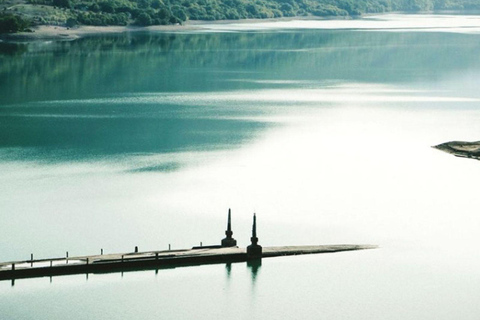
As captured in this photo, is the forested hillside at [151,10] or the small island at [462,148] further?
the forested hillside at [151,10]

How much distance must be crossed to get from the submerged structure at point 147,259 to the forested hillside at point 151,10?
2570 inches

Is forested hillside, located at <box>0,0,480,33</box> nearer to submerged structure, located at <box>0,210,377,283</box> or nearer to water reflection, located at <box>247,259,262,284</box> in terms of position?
submerged structure, located at <box>0,210,377,283</box>

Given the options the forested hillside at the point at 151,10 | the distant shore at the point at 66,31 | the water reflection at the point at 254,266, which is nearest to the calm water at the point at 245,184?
the water reflection at the point at 254,266

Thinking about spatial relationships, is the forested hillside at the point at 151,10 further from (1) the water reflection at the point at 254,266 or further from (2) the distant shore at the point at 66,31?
(1) the water reflection at the point at 254,266

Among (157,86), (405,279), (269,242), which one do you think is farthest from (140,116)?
(405,279)

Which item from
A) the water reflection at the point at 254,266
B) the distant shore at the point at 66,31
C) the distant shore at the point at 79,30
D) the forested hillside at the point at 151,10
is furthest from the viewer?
the forested hillside at the point at 151,10

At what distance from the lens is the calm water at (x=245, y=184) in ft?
66.2

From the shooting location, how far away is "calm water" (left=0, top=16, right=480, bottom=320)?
794 inches

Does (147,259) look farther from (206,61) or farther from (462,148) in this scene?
(206,61)

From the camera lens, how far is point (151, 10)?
106312 mm

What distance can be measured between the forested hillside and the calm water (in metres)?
26.9

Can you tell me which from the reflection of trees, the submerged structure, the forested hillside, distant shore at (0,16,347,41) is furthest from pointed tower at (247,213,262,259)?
the forested hillside

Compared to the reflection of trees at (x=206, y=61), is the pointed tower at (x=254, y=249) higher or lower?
lower

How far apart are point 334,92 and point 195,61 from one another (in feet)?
60.4
